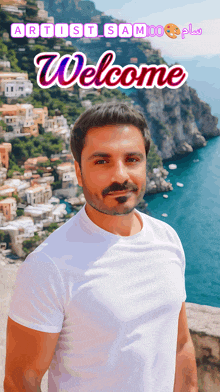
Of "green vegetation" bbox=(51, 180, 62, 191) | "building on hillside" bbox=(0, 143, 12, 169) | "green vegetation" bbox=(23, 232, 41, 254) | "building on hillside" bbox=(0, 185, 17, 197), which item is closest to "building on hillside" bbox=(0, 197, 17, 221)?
"building on hillside" bbox=(0, 185, 17, 197)

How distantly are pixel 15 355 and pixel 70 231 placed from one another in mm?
201

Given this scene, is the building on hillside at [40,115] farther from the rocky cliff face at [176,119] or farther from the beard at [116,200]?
the beard at [116,200]

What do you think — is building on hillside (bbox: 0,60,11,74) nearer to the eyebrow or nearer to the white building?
the white building

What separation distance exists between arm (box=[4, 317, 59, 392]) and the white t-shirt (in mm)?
18

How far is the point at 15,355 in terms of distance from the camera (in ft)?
1.65

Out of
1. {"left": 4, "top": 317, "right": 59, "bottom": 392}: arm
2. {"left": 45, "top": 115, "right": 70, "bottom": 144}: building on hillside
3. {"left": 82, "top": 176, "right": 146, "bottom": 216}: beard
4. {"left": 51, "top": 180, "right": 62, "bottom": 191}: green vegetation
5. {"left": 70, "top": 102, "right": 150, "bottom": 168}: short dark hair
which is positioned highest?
{"left": 70, "top": 102, "right": 150, "bottom": 168}: short dark hair

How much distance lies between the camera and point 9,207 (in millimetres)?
16078

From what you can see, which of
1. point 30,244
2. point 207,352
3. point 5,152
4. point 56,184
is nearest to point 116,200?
point 207,352

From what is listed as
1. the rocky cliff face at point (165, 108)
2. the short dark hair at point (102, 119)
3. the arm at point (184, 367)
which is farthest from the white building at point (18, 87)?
the arm at point (184, 367)

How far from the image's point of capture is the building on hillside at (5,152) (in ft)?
54.9

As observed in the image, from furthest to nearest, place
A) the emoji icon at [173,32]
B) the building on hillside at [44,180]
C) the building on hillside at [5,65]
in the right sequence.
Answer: the building on hillside at [5,65] → the building on hillside at [44,180] → the emoji icon at [173,32]

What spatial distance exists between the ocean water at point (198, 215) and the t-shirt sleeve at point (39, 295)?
41.5 feet

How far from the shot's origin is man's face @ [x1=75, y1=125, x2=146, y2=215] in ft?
1.78

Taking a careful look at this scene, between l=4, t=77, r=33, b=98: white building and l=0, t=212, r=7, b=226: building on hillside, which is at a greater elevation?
l=4, t=77, r=33, b=98: white building
